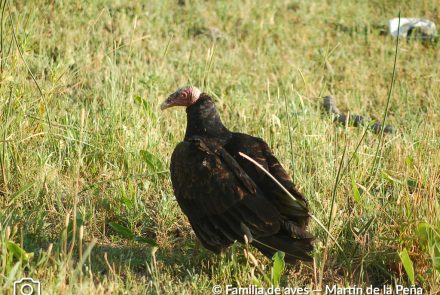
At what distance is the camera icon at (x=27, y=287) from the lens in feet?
11.3

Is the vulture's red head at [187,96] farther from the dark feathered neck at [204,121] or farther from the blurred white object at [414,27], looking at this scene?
the blurred white object at [414,27]

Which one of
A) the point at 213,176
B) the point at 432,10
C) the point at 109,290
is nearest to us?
the point at 109,290

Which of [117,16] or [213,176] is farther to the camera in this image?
[117,16]

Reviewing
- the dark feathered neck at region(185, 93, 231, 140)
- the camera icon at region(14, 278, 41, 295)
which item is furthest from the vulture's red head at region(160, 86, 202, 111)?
the camera icon at region(14, 278, 41, 295)

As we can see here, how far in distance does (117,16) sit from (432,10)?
3.63m

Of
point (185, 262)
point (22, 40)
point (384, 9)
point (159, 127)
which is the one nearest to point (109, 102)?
point (159, 127)

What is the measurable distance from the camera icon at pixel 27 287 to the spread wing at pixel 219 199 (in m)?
0.96

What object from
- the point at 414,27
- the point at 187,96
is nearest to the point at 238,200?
the point at 187,96

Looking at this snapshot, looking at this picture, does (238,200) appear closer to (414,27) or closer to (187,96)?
(187,96)

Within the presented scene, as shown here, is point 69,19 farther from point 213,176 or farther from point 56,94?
point 213,176

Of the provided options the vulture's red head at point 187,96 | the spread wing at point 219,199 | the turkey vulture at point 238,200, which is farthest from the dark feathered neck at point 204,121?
the spread wing at point 219,199

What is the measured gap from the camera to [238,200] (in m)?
3.99

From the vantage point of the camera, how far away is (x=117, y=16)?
24.5 feet

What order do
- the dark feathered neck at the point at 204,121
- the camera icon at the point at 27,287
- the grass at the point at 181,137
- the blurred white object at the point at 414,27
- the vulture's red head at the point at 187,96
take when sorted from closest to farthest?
1. the camera icon at the point at 27,287
2. the grass at the point at 181,137
3. the dark feathered neck at the point at 204,121
4. the vulture's red head at the point at 187,96
5. the blurred white object at the point at 414,27
